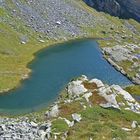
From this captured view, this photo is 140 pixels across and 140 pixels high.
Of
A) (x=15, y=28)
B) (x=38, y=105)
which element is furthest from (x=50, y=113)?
(x=15, y=28)

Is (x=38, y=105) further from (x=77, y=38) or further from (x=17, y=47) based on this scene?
(x=77, y=38)

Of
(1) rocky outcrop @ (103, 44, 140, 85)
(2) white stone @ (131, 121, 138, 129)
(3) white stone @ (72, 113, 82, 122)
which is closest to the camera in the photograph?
(3) white stone @ (72, 113, 82, 122)

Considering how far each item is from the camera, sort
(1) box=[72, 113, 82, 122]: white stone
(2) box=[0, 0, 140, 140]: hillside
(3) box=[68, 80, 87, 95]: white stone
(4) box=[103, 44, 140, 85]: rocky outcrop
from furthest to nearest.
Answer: (4) box=[103, 44, 140, 85]: rocky outcrop
(3) box=[68, 80, 87, 95]: white stone
(1) box=[72, 113, 82, 122]: white stone
(2) box=[0, 0, 140, 140]: hillside

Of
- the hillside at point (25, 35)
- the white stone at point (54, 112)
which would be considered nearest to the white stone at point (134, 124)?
the white stone at point (54, 112)

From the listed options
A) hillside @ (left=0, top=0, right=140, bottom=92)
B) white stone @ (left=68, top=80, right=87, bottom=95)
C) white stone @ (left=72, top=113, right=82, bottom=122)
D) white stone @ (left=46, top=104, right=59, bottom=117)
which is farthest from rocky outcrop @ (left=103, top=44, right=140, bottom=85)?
white stone @ (left=72, top=113, right=82, bottom=122)

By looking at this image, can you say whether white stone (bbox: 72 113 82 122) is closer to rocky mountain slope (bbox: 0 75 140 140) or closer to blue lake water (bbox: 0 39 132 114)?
rocky mountain slope (bbox: 0 75 140 140)

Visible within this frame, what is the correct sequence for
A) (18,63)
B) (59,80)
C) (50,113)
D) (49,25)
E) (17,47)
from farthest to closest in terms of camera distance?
(49,25)
(17,47)
(18,63)
(59,80)
(50,113)

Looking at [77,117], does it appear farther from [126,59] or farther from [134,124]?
[126,59]

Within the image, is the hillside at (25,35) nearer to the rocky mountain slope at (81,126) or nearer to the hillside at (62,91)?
the hillside at (62,91)
